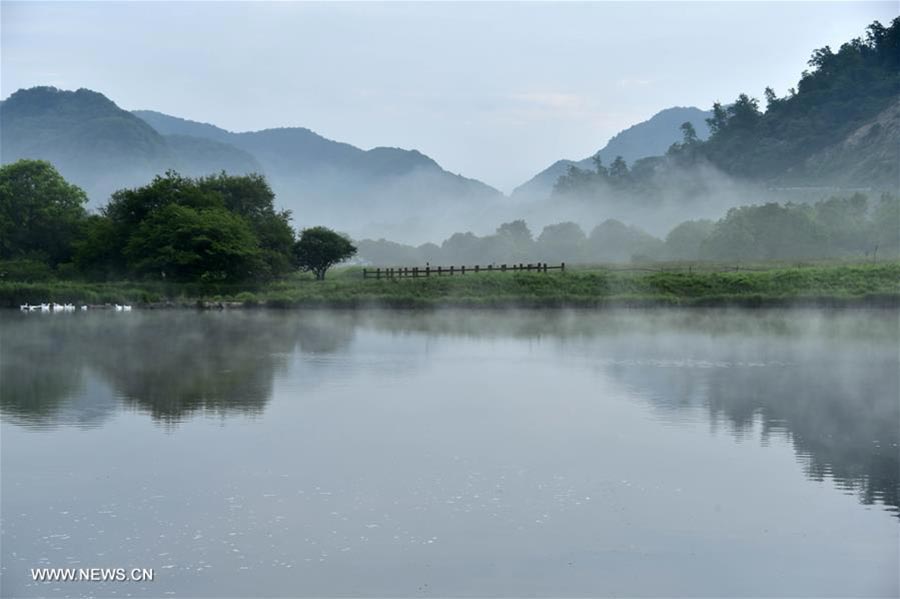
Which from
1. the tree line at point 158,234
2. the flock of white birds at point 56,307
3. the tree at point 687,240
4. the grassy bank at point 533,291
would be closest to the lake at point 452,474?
the grassy bank at point 533,291

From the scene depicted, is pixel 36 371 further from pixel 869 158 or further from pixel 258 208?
pixel 869 158

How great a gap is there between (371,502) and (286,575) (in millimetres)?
4118

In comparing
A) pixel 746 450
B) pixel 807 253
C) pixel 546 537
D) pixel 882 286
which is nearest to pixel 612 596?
pixel 546 537

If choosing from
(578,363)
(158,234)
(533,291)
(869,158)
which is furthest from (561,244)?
(578,363)

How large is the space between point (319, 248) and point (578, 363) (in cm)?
5409

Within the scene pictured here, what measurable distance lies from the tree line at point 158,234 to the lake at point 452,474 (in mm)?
36908

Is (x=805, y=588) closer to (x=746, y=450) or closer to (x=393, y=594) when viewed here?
(x=393, y=594)

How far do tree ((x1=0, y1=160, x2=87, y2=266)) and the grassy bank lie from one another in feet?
48.4

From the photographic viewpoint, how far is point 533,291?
77312 millimetres

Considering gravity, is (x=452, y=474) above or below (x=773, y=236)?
below

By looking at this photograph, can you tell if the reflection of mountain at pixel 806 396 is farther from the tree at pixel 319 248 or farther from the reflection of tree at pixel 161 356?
the tree at pixel 319 248

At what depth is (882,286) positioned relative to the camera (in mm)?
75938

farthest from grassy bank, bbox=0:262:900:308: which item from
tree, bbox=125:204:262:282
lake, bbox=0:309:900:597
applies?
lake, bbox=0:309:900:597

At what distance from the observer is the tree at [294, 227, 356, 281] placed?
93.4 m
